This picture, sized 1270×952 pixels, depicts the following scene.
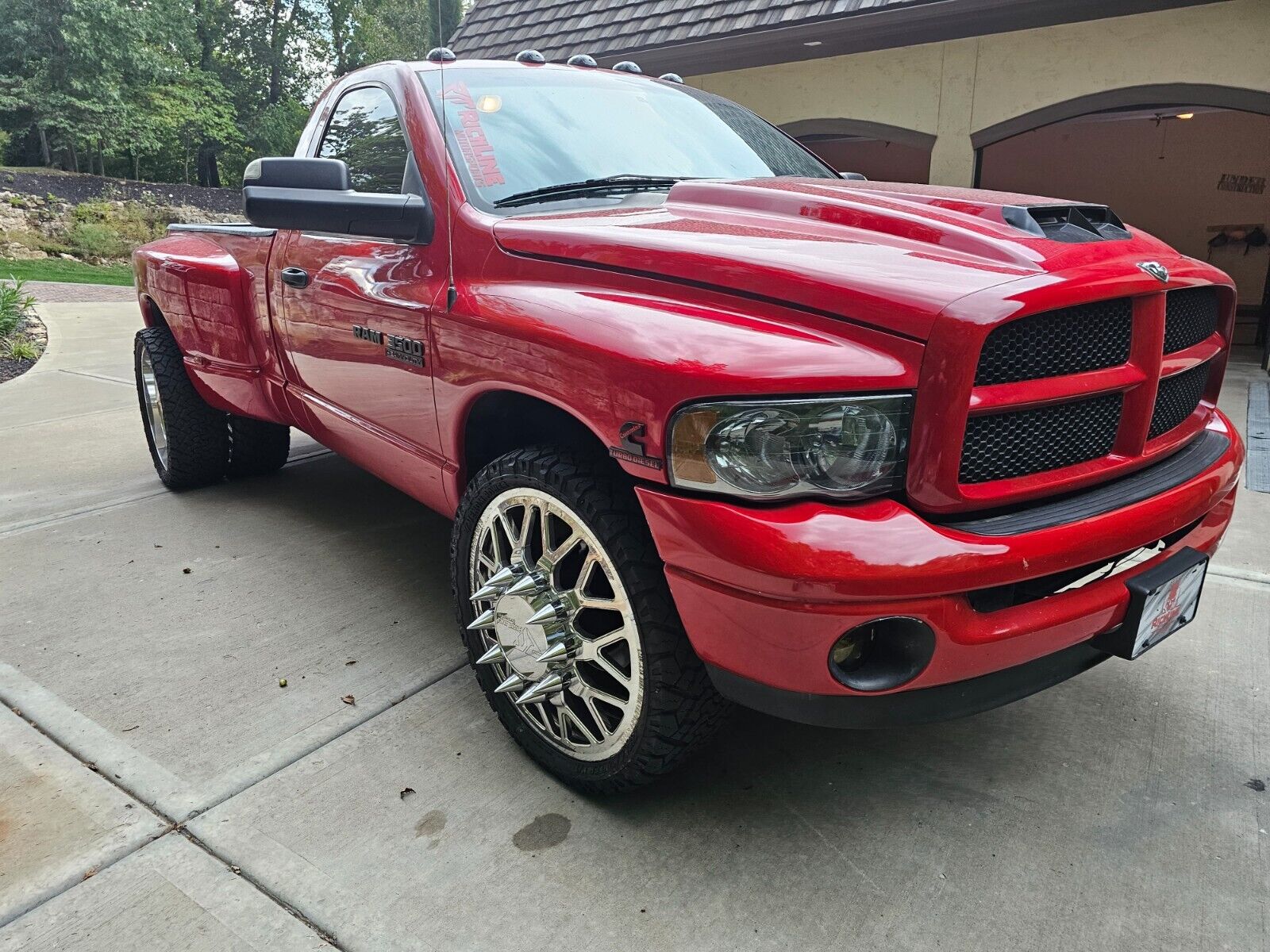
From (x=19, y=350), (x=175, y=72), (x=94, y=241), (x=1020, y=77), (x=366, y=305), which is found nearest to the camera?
(x=366, y=305)

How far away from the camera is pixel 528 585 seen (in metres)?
2.12

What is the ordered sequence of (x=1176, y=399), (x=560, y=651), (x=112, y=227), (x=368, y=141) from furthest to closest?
(x=112, y=227) < (x=368, y=141) < (x=1176, y=399) < (x=560, y=651)

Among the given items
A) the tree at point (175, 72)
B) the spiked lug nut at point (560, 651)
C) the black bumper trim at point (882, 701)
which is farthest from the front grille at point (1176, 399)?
the tree at point (175, 72)

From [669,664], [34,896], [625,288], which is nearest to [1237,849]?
[669,664]

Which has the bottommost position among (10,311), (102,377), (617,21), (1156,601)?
(102,377)

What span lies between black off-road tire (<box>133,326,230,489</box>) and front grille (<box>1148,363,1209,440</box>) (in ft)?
12.5

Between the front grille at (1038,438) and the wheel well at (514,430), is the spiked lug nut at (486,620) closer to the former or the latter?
the wheel well at (514,430)

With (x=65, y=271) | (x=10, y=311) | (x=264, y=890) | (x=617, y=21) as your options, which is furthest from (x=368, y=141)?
(x=65, y=271)

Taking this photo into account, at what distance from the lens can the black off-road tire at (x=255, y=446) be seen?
450cm

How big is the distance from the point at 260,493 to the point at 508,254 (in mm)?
2737

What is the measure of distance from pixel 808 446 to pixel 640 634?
530 mm

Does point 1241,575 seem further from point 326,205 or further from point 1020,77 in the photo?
point 1020,77

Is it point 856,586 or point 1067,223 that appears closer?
point 856,586

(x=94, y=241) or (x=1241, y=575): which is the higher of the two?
(x=1241, y=575)
